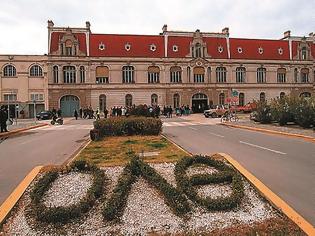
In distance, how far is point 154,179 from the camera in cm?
708

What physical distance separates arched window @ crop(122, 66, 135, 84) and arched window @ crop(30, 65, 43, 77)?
13834mm

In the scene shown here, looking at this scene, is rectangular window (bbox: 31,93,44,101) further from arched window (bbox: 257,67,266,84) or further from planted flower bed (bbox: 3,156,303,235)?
planted flower bed (bbox: 3,156,303,235)

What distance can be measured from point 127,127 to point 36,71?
44.4 metres

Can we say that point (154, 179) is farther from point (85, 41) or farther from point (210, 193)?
point (85, 41)

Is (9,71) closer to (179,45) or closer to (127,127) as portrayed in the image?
(179,45)

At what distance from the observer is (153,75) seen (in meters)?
59.4

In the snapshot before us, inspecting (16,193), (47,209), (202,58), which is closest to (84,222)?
(47,209)

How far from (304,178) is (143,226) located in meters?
4.75

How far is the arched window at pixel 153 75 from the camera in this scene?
59.3m

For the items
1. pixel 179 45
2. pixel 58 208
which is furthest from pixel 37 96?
pixel 58 208

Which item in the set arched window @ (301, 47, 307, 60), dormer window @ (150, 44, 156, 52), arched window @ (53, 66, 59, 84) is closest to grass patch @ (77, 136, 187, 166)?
arched window @ (53, 66, 59, 84)

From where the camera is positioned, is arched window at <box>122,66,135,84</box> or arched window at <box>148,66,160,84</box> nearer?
arched window at <box>122,66,135,84</box>

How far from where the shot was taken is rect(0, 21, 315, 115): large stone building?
185ft

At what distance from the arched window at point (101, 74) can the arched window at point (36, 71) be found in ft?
30.8
